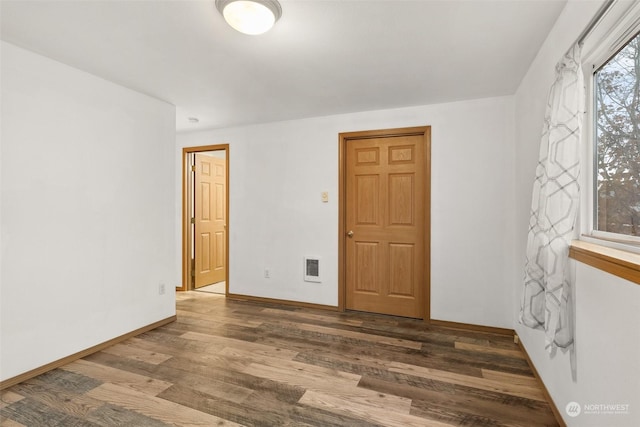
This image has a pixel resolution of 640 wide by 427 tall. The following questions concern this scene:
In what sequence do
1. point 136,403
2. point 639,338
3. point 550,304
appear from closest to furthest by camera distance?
point 639,338 → point 550,304 → point 136,403

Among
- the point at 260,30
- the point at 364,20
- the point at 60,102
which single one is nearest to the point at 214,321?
the point at 60,102

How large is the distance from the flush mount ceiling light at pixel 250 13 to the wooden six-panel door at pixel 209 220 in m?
3.27

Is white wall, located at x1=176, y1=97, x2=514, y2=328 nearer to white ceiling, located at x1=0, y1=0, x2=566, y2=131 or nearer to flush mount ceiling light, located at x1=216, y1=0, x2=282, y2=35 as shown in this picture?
white ceiling, located at x1=0, y1=0, x2=566, y2=131

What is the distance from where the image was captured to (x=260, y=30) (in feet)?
5.95

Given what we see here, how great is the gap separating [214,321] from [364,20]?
10.2 ft

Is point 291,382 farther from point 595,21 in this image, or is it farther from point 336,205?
point 595,21

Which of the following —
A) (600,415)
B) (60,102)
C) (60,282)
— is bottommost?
(600,415)

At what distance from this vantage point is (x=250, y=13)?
1.70 metres

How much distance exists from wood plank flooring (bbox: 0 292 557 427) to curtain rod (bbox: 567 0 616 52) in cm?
203

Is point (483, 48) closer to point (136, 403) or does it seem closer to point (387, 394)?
point (387, 394)

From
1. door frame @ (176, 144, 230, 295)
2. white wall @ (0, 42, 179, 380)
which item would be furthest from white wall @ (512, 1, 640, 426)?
door frame @ (176, 144, 230, 295)

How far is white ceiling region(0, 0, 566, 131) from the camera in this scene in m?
1.78

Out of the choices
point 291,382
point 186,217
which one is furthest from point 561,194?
point 186,217

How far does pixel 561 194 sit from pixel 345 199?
2.37 meters
